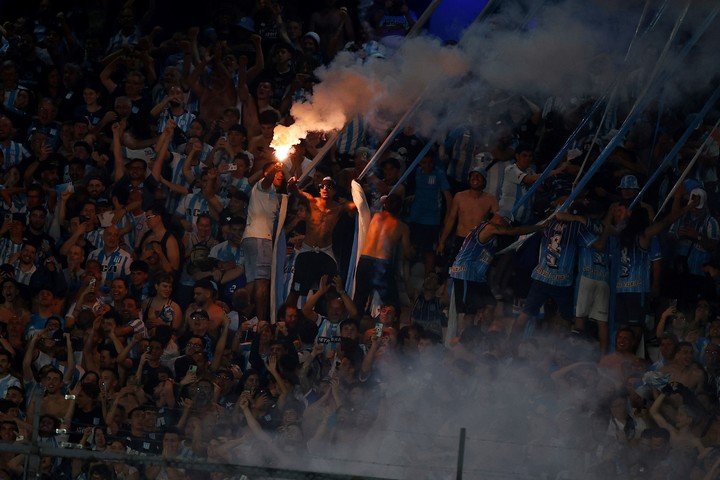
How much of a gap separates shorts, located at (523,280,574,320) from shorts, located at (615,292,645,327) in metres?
0.44

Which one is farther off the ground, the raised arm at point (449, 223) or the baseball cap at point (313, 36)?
the baseball cap at point (313, 36)

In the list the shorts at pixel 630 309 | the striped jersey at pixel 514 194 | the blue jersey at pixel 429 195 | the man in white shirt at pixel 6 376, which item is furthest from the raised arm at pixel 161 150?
the shorts at pixel 630 309

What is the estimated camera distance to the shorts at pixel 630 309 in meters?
11.9

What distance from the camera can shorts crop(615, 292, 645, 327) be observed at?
38.9 feet

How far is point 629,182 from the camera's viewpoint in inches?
475

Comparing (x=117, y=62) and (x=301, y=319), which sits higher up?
(x=117, y=62)

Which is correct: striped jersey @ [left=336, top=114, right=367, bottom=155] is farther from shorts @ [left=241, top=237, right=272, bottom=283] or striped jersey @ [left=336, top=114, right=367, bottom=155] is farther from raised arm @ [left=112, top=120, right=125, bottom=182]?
raised arm @ [left=112, top=120, right=125, bottom=182]

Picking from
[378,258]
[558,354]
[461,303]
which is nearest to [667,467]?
[558,354]

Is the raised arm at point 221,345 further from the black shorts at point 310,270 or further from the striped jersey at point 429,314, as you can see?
the striped jersey at point 429,314

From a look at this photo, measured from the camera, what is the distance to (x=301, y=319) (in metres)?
12.1

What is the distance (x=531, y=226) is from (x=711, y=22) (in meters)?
2.48

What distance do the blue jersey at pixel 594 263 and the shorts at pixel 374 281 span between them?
1790mm

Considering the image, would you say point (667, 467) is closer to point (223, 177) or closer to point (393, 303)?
point (393, 303)

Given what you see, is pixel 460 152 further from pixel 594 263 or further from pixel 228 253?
pixel 228 253
